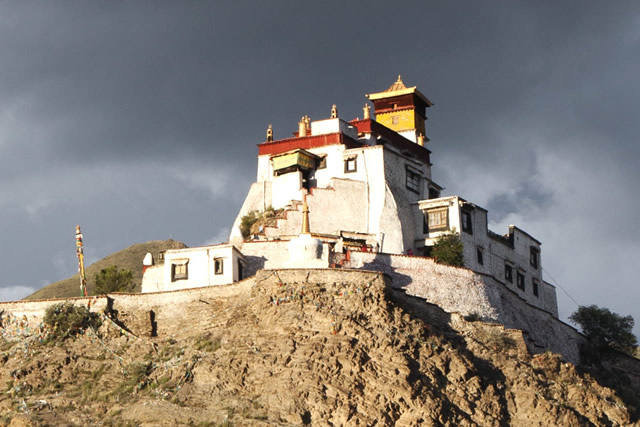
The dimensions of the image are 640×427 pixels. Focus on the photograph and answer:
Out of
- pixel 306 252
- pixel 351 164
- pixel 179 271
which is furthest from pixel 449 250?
pixel 179 271

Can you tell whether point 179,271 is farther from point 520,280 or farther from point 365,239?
point 520,280

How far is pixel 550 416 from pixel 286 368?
12610mm

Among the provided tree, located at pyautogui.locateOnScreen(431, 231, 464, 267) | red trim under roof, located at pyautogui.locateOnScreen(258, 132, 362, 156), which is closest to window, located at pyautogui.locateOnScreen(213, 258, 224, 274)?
tree, located at pyautogui.locateOnScreen(431, 231, 464, 267)

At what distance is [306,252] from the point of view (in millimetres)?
62375

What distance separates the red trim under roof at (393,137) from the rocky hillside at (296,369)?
18348 millimetres

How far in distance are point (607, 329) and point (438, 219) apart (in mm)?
13266

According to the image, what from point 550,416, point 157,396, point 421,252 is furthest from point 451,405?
point 421,252

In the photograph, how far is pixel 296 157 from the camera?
7512cm

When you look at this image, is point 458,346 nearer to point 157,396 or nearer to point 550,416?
point 550,416

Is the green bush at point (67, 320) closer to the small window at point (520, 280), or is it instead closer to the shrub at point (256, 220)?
the shrub at point (256, 220)

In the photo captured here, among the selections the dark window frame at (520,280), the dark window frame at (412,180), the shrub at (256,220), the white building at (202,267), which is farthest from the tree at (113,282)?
the dark window frame at (520,280)

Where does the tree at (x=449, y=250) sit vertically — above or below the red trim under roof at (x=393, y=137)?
below

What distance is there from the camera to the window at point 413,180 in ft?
251

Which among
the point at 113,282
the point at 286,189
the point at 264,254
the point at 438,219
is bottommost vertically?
the point at 113,282
